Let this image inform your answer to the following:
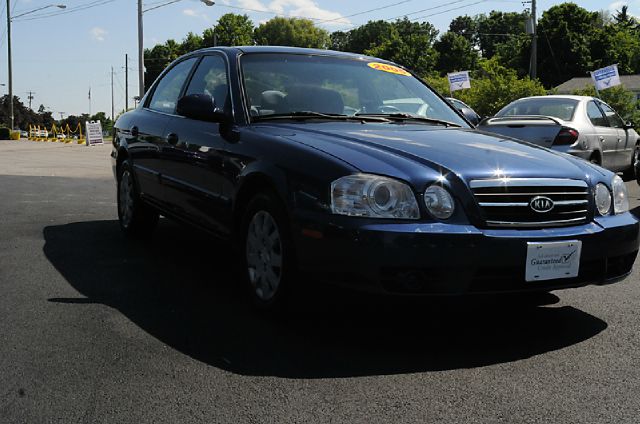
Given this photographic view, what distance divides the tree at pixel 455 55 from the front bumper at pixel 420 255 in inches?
3402

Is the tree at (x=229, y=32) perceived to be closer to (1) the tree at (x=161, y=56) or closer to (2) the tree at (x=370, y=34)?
(1) the tree at (x=161, y=56)

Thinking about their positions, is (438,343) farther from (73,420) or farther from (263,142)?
(73,420)

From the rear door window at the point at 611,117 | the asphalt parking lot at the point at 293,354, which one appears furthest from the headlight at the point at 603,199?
the rear door window at the point at 611,117

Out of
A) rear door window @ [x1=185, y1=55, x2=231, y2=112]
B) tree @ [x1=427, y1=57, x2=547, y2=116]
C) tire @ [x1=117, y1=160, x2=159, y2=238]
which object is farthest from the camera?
tree @ [x1=427, y1=57, x2=547, y2=116]

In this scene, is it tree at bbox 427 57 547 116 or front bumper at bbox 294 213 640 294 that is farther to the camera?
tree at bbox 427 57 547 116

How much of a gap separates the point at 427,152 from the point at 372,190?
19.5 inches

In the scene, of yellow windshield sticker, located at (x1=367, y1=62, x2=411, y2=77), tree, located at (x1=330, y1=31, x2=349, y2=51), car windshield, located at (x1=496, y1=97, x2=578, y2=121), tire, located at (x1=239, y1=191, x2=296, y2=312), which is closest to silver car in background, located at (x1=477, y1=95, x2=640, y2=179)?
car windshield, located at (x1=496, y1=97, x2=578, y2=121)

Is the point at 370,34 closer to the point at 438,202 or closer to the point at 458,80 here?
the point at 458,80

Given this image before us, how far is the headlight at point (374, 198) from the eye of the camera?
332 cm

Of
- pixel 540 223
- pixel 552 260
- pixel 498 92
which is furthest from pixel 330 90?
pixel 498 92

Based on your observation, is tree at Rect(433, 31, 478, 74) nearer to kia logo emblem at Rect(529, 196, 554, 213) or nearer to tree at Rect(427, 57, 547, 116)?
tree at Rect(427, 57, 547, 116)

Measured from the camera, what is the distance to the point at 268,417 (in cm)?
270

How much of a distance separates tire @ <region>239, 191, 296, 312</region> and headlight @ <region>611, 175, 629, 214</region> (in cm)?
179

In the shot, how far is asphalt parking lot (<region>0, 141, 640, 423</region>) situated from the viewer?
2.78 metres
